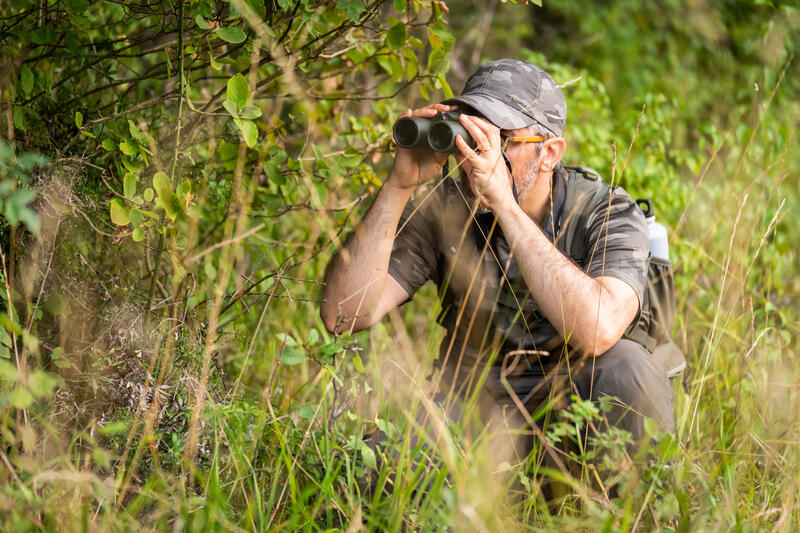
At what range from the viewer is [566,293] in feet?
6.09

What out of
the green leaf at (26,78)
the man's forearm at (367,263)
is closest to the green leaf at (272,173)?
the man's forearm at (367,263)

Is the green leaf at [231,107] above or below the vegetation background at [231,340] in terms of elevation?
above

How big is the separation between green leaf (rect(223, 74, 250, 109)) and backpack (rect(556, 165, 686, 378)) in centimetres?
96

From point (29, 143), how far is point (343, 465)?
1163mm

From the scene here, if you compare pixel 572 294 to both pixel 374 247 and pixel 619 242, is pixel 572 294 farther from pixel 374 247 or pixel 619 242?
pixel 374 247

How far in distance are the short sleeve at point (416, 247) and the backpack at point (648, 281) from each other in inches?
15.5

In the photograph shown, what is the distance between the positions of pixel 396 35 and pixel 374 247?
615 millimetres

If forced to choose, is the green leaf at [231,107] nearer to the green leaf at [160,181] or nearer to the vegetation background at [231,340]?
the vegetation background at [231,340]

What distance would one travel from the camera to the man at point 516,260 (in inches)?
74.4

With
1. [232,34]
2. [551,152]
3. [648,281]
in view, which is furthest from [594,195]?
[232,34]

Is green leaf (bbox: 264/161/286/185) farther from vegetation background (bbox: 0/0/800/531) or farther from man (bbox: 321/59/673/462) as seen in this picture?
man (bbox: 321/59/673/462)

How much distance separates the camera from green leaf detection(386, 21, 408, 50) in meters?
2.08

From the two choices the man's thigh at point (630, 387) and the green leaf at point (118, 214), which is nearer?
the green leaf at point (118, 214)

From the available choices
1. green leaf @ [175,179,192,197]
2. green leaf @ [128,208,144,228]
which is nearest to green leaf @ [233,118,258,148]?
green leaf @ [175,179,192,197]
